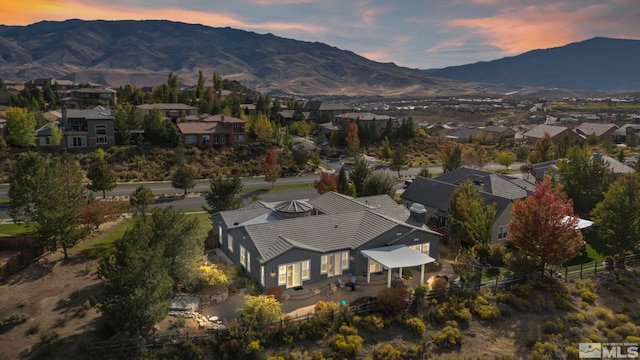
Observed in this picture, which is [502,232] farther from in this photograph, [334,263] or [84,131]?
[84,131]

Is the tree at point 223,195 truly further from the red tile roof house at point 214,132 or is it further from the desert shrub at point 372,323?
the red tile roof house at point 214,132

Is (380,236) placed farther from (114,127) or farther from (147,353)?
(114,127)

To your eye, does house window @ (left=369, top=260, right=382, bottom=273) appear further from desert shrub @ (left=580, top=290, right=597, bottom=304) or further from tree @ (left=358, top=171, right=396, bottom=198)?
tree @ (left=358, top=171, right=396, bottom=198)

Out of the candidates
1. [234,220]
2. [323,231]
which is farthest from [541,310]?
[234,220]

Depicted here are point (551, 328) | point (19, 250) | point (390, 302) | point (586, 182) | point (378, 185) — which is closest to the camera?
point (551, 328)

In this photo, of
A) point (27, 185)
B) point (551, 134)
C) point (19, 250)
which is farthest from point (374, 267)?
point (551, 134)

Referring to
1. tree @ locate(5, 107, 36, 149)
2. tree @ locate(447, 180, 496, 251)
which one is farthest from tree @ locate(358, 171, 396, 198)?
tree @ locate(5, 107, 36, 149)
